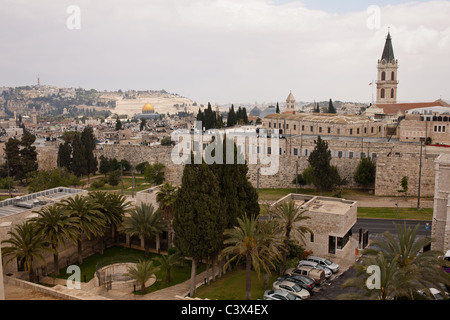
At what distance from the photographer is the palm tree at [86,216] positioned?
24036 millimetres

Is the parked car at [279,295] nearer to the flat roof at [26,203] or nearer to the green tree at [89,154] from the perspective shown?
the flat roof at [26,203]

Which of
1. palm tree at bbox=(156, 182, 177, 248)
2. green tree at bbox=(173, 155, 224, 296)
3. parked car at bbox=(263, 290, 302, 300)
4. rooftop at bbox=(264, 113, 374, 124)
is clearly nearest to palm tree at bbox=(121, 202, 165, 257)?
palm tree at bbox=(156, 182, 177, 248)

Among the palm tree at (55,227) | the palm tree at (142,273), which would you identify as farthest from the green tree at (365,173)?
the palm tree at (55,227)

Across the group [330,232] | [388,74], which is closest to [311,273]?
[330,232]

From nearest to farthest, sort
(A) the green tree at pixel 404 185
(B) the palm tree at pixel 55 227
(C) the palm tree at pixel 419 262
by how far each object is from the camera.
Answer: (C) the palm tree at pixel 419 262 → (B) the palm tree at pixel 55 227 → (A) the green tree at pixel 404 185

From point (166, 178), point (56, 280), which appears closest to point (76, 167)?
point (166, 178)

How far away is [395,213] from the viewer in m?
33.4

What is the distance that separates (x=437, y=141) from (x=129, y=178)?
37.9 metres

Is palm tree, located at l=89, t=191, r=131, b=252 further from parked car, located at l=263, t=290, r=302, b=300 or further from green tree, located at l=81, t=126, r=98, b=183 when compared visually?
green tree, located at l=81, t=126, r=98, b=183

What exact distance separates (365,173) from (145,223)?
24.8 m

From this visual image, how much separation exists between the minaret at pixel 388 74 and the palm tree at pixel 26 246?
83.2m

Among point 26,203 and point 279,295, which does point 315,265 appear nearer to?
point 279,295

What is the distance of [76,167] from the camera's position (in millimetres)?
53406
